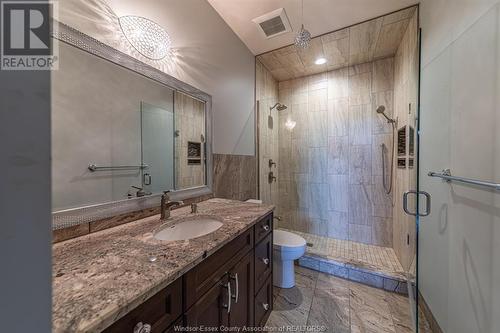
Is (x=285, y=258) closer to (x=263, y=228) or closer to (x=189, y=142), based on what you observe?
(x=263, y=228)

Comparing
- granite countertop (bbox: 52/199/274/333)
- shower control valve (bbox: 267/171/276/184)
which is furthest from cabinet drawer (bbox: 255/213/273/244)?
shower control valve (bbox: 267/171/276/184)

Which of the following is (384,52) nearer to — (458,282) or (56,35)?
(458,282)

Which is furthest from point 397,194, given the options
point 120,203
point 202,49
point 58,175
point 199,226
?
point 58,175

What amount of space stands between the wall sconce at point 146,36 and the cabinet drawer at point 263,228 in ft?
4.23

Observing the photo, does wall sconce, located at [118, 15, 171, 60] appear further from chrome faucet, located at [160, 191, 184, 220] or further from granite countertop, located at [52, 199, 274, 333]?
granite countertop, located at [52, 199, 274, 333]

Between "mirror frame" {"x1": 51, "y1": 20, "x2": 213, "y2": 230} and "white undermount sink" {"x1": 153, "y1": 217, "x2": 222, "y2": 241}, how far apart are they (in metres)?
0.22

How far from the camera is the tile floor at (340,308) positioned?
150 cm

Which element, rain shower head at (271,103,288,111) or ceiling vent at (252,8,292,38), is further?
rain shower head at (271,103,288,111)

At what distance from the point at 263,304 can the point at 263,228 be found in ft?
1.85

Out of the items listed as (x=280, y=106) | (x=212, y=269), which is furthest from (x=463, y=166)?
(x=280, y=106)

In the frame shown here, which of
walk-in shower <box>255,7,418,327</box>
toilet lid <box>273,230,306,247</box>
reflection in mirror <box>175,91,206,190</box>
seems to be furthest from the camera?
walk-in shower <box>255,7,418,327</box>

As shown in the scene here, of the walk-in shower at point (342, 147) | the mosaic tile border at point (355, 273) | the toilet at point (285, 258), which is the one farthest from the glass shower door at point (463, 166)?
A: the toilet at point (285, 258)

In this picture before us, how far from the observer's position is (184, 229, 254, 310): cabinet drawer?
29.1 inches

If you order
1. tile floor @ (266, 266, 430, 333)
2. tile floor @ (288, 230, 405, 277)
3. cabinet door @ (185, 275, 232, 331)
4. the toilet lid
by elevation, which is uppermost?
cabinet door @ (185, 275, 232, 331)
